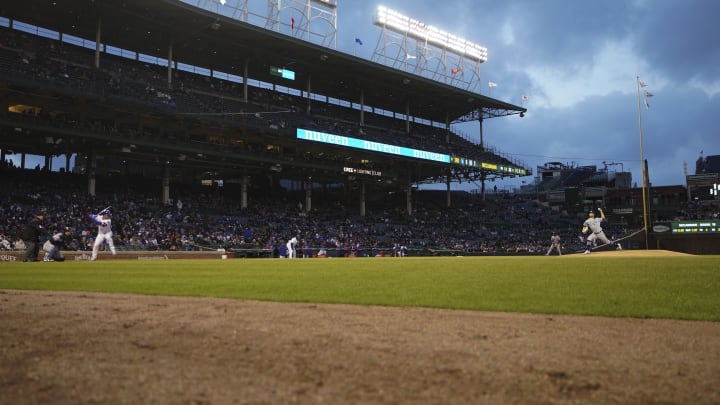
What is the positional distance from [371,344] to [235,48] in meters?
→ 46.4

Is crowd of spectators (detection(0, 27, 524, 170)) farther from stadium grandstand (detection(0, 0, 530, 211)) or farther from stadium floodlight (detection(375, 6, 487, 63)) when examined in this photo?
stadium floodlight (detection(375, 6, 487, 63))

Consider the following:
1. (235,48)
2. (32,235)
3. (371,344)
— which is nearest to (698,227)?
(235,48)

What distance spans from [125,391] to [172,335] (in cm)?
179

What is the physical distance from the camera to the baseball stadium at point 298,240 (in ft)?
12.0

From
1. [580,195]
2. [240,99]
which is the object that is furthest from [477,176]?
[240,99]

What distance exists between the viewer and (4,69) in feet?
101

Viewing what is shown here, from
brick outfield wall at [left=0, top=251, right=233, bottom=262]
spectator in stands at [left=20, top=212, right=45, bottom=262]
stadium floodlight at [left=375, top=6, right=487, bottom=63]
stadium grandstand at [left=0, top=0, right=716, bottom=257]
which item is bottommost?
brick outfield wall at [left=0, top=251, right=233, bottom=262]

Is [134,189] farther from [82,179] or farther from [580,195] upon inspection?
[580,195]

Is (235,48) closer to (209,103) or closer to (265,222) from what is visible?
(209,103)

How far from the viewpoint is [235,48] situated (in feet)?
153

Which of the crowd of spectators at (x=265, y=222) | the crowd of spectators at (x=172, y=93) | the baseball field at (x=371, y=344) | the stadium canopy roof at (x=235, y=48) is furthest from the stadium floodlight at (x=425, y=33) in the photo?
the baseball field at (x=371, y=344)

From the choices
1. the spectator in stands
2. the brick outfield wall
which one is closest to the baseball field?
the spectator in stands

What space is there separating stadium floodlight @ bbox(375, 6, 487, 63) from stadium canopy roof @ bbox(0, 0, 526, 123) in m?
5.89

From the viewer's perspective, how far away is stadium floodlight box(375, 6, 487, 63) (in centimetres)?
5481
